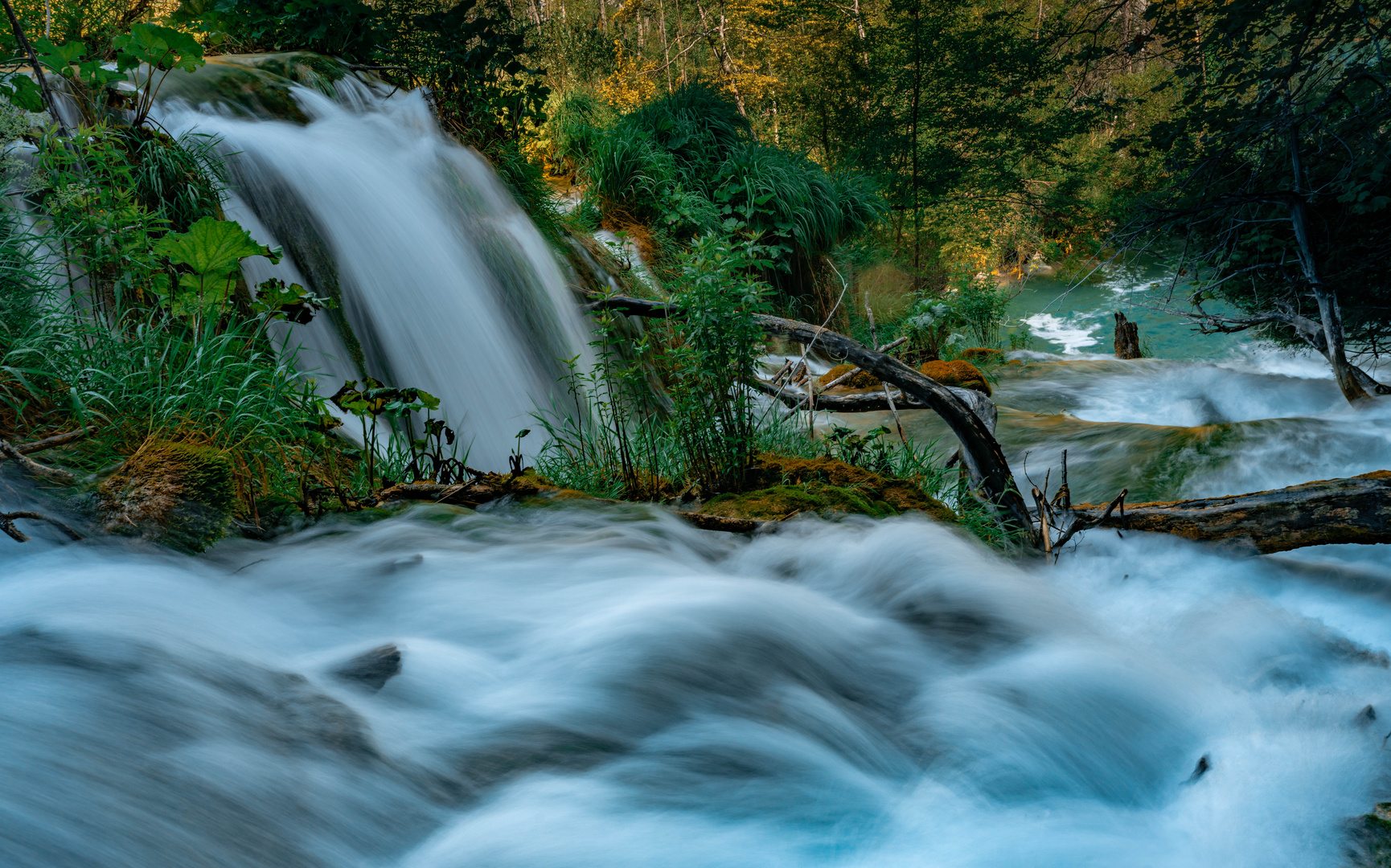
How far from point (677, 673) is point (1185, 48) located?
268 inches

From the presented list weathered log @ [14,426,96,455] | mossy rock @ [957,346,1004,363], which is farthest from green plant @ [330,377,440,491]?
mossy rock @ [957,346,1004,363]

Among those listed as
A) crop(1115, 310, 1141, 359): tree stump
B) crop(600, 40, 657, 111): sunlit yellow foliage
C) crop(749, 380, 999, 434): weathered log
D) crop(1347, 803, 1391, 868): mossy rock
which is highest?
crop(600, 40, 657, 111): sunlit yellow foliage

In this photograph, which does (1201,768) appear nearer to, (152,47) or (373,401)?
(373,401)

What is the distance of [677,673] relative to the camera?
2152 millimetres

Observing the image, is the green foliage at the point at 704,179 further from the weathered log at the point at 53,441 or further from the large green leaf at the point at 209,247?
the weathered log at the point at 53,441

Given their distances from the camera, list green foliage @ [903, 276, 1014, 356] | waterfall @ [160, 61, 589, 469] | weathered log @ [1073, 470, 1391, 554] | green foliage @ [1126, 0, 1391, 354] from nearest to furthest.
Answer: weathered log @ [1073, 470, 1391, 554] < waterfall @ [160, 61, 589, 469] < green foliage @ [1126, 0, 1391, 354] < green foliage @ [903, 276, 1014, 356]

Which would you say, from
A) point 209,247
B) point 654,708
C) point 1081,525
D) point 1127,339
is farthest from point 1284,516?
→ point 1127,339

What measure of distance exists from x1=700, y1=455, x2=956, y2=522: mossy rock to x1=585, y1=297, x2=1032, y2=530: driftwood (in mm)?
282

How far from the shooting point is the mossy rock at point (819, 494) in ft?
10.6

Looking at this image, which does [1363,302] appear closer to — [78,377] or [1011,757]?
[1011,757]

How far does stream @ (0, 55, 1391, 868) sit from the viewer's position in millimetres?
1527

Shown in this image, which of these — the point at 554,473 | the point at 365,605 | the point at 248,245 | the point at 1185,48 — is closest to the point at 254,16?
the point at 248,245

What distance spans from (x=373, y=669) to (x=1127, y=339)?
11942 millimetres

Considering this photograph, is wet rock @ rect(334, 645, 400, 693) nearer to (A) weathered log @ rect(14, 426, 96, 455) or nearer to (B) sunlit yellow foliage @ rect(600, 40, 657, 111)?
(A) weathered log @ rect(14, 426, 96, 455)
